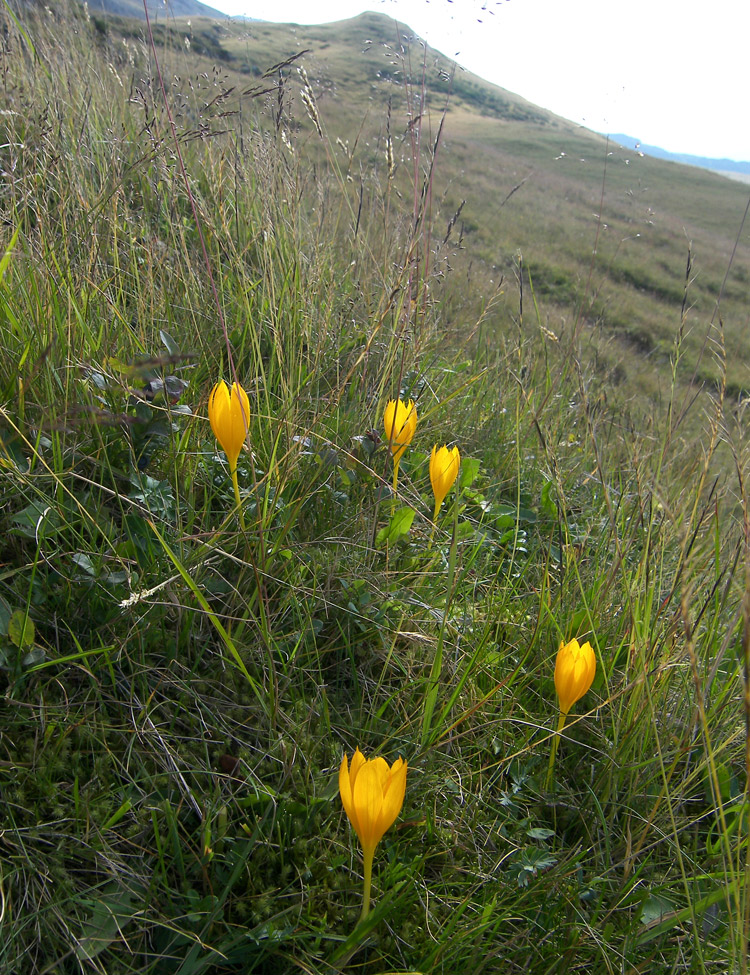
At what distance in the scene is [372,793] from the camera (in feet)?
2.92

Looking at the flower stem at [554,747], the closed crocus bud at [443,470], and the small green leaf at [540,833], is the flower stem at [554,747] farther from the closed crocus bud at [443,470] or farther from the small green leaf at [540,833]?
the closed crocus bud at [443,470]

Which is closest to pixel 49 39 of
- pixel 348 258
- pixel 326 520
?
pixel 348 258

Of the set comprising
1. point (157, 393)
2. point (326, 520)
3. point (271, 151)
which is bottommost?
point (326, 520)

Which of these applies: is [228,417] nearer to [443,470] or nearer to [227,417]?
[227,417]

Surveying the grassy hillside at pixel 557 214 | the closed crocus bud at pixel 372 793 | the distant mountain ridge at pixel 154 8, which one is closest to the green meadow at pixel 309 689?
the closed crocus bud at pixel 372 793

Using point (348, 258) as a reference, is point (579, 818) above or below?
below

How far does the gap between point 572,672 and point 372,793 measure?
1.55 ft

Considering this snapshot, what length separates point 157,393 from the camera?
59.0 inches

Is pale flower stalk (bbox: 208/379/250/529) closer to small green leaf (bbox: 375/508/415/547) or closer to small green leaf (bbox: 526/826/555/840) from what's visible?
small green leaf (bbox: 375/508/415/547)

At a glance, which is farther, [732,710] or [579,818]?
[732,710]

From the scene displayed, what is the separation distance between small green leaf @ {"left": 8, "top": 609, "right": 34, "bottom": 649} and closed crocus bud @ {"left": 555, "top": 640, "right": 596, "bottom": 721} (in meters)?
0.97

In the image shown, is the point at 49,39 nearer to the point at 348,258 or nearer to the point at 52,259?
the point at 348,258

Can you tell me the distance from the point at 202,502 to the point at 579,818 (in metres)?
1.13

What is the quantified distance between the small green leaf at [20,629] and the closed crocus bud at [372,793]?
637 millimetres
